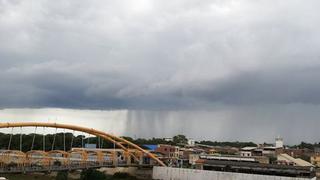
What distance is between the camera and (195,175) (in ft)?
291

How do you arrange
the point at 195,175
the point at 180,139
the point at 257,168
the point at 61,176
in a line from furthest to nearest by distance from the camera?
the point at 180,139
the point at 195,175
the point at 61,176
the point at 257,168

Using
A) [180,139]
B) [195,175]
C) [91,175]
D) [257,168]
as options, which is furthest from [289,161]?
[180,139]

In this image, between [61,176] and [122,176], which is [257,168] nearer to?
[122,176]

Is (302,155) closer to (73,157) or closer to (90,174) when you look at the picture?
(73,157)

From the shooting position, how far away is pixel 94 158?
119938mm

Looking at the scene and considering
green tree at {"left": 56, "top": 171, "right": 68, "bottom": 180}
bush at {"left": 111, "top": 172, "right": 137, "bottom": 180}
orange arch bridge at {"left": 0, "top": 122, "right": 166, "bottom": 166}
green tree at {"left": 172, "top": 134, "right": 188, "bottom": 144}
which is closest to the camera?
orange arch bridge at {"left": 0, "top": 122, "right": 166, "bottom": 166}

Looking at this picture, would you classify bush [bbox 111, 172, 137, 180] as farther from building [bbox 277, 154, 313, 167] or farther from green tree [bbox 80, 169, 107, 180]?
building [bbox 277, 154, 313, 167]

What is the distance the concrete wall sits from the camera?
81.9 meters

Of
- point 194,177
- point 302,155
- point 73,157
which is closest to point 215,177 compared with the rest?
point 194,177

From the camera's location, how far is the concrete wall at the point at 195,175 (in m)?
81.9

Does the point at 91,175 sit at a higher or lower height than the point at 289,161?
lower

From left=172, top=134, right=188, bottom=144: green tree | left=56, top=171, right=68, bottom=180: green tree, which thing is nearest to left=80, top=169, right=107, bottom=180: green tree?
left=56, top=171, right=68, bottom=180: green tree

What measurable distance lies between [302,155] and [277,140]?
38.9ft

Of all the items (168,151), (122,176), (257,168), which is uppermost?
(168,151)
